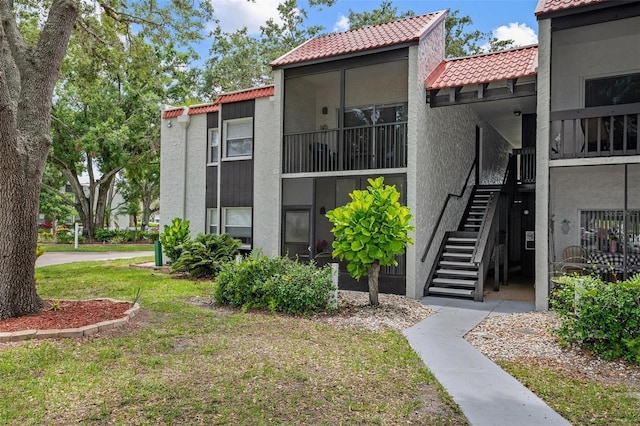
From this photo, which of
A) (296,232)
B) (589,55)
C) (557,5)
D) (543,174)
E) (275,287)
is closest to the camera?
(275,287)

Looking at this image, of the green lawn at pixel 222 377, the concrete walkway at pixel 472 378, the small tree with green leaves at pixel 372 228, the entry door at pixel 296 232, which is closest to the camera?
the green lawn at pixel 222 377

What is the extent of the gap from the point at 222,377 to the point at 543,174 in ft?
25.1

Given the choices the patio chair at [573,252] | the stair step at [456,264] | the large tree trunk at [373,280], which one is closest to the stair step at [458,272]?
the stair step at [456,264]

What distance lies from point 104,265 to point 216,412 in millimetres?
14457

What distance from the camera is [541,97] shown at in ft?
30.1

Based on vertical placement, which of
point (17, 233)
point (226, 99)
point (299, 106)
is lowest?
point (17, 233)

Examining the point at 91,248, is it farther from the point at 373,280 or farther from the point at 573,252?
the point at 573,252

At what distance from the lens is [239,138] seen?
14.6m

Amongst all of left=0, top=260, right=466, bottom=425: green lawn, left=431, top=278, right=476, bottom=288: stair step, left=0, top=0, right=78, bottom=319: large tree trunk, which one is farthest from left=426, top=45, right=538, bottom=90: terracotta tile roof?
left=0, top=0, right=78, bottom=319: large tree trunk

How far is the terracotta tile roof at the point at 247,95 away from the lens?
13.7 m

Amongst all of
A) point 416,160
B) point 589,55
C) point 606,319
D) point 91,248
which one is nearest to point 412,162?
point 416,160

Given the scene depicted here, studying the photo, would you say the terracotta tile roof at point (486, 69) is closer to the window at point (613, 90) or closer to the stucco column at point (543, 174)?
the stucco column at point (543, 174)

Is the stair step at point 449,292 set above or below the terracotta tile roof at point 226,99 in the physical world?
below

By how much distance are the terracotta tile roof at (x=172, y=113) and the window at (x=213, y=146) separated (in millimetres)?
1720
